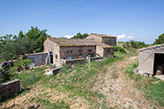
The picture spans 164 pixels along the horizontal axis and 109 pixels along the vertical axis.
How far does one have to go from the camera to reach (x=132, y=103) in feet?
17.5

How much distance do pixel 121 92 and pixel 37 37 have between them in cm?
2090

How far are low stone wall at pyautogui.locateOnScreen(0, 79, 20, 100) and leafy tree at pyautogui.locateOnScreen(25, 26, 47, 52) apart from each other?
11986 mm

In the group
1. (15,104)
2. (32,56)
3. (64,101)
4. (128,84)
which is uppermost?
(32,56)

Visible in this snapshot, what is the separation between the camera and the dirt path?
526cm

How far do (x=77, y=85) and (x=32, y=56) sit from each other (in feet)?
32.6

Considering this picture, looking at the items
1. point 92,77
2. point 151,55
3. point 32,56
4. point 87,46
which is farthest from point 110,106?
point 32,56

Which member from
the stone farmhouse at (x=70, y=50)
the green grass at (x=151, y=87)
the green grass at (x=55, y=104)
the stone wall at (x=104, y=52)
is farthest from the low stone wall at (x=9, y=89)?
the stone wall at (x=104, y=52)

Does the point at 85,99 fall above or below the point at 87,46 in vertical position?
below

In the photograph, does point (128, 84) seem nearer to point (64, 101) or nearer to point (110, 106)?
point (110, 106)

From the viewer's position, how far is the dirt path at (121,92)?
5.26 m

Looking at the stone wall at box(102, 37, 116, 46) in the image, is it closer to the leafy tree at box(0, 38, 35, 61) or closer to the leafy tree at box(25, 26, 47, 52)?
the leafy tree at box(25, 26, 47, 52)

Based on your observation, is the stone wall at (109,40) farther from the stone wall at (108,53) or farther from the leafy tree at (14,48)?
the leafy tree at (14,48)

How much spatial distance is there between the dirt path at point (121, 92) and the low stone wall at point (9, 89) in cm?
655

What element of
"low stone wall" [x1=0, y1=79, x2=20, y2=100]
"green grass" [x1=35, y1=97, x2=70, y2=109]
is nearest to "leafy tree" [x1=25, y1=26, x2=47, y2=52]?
"low stone wall" [x1=0, y1=79, x2=20, y2=100]
